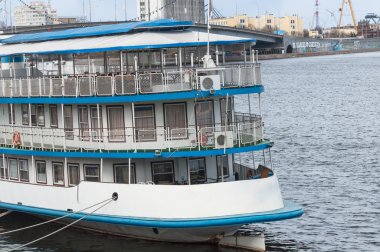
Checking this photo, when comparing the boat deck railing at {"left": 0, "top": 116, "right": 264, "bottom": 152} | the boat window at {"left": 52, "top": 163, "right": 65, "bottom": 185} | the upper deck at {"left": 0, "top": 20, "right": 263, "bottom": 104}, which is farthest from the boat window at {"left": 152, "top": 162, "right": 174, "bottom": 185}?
the boat window at {"left": 52, "top": 163, "right": 65, "bottom": 185}

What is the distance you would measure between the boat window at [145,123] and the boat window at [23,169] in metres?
5.61

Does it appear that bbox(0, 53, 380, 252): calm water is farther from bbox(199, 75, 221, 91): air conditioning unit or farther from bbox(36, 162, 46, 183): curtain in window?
bbox(199, 75, 221, 91): air conditioning unit

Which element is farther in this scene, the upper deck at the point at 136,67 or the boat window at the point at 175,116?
the boat window at the point at 175,116

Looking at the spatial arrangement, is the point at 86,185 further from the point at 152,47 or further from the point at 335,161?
the point at 335,161

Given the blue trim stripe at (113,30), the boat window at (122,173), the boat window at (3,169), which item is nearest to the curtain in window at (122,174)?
the boat window at (122,173)

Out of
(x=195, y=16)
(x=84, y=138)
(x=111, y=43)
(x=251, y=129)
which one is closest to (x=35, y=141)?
(x=84, y=138)

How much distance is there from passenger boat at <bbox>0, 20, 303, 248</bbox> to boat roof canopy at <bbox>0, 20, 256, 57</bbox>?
4cm

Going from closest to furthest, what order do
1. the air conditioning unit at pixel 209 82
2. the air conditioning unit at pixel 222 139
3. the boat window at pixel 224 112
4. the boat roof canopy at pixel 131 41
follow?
1. the air conditioning unit at pixel 209 82
2. the air conditioning unit at pixel 222 139
3. the boat roof canopy at pixel 131 41
4. the boat window at pixel 224 112

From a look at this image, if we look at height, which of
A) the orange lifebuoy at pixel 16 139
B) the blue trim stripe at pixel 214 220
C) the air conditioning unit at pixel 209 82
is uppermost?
the air conditioning unit at pixel 209 82

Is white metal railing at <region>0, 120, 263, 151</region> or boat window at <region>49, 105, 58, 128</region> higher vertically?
boat window at <region>49, 105, 58, 128</region>

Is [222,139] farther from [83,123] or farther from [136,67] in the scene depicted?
[83,123]

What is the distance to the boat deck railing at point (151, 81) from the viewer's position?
82.3 ft

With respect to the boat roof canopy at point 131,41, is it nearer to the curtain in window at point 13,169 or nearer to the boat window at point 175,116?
Answer: the boat window at point 175,116

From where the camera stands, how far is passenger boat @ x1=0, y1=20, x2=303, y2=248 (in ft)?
81.0
